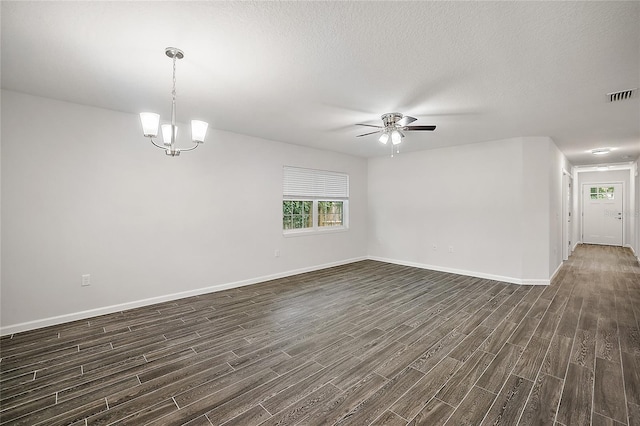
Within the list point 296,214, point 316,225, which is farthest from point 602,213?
point 296,214

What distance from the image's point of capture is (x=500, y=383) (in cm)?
212

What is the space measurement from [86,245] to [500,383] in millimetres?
4358

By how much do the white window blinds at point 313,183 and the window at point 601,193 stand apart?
28.3 feet

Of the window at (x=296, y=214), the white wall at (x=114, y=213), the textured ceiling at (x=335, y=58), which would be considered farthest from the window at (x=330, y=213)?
the textured ceiling at (x=335, y=58)

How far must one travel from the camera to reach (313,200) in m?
5.88

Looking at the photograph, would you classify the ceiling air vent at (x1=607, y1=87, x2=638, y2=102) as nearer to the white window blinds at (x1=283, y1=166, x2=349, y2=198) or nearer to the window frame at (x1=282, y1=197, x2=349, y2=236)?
the white window blinds at (x1=283, y1=166, x2=349, y2=198)

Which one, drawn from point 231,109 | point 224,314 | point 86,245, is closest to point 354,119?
point 231,109

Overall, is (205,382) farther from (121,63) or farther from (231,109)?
(231,109)

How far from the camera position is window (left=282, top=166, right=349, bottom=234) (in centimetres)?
545

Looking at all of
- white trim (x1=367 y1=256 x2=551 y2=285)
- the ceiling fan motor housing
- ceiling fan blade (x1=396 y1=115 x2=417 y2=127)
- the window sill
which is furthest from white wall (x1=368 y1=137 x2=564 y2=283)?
the ceiling fan motor housing

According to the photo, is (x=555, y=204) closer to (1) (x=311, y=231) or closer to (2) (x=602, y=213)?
(1) (x=311, y=231)

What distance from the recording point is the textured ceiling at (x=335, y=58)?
5.65 feet

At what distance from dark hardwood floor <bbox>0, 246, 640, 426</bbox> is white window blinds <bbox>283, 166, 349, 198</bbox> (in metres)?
2.25

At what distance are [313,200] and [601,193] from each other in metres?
9.61
